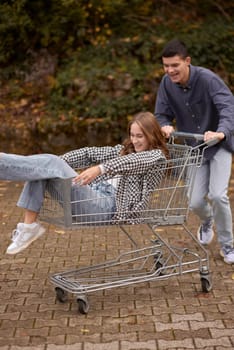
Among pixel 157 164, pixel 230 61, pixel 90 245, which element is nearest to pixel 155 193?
pixel 157 164

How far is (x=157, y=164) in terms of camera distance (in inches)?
220

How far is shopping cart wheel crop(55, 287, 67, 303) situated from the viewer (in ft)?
18.6

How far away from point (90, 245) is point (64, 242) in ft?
0.94

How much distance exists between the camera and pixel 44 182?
17.5 feet

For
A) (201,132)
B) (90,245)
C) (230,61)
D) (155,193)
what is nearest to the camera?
(155,193)

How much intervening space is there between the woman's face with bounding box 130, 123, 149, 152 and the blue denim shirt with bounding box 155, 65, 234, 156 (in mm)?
754

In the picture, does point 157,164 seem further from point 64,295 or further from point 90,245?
point 90,245

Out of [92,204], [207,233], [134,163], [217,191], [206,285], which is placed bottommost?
[207,233]

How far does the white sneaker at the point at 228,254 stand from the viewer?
6.65m

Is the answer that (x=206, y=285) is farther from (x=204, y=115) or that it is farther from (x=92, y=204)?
(x=204, y=115)

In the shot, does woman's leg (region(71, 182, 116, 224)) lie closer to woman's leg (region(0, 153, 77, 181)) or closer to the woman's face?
woman's leg (region(0, 153, 77, 181))

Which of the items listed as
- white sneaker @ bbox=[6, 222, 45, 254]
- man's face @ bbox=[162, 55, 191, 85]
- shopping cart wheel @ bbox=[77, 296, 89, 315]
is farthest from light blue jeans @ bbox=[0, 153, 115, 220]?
man's face @ bbox=[162, 55, 191, 85]

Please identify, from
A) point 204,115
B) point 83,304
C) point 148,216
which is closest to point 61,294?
point 83,304

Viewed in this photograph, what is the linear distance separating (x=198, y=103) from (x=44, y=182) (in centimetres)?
172
